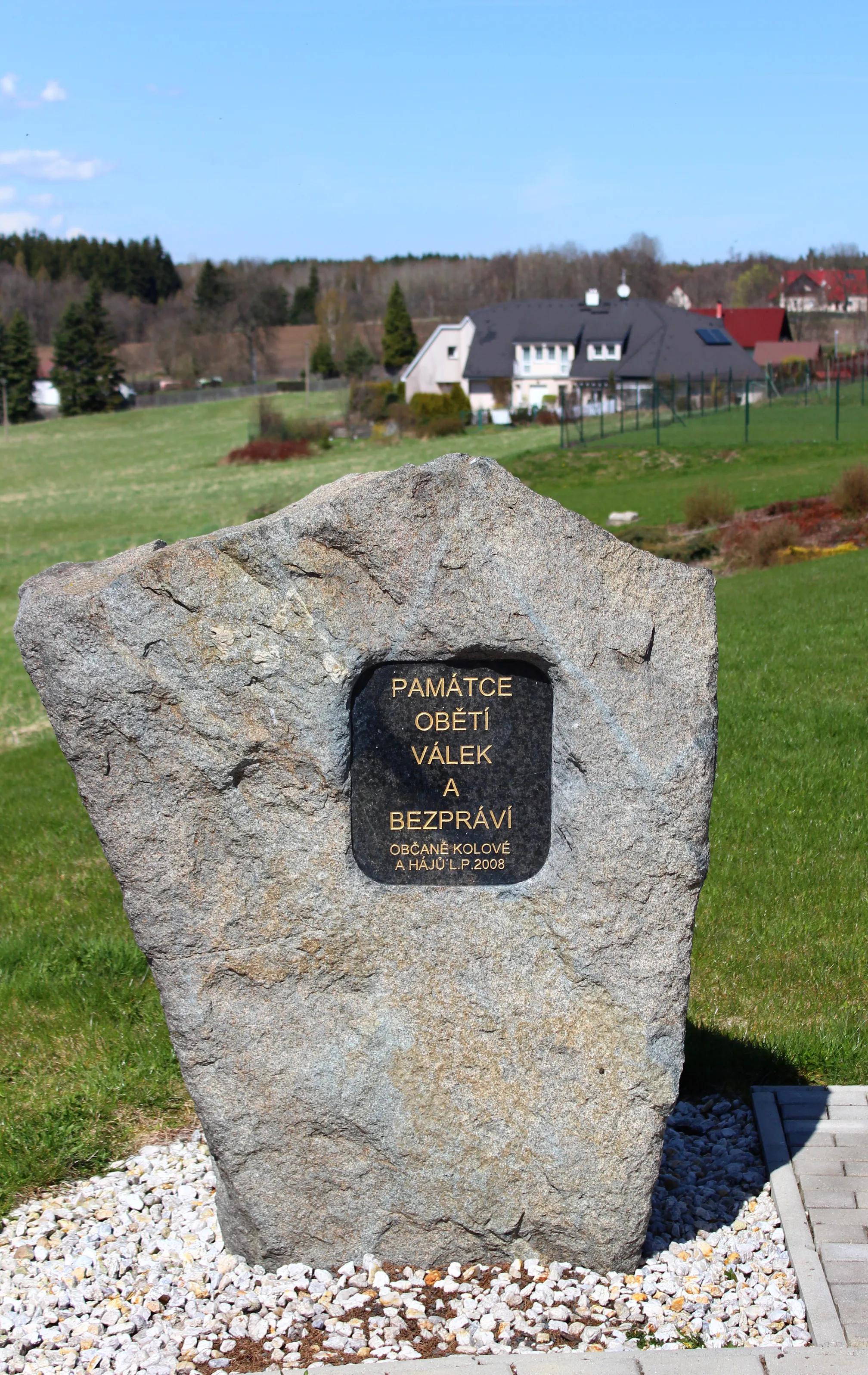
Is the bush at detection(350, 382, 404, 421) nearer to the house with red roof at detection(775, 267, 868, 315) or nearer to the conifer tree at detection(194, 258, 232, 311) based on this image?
the conifer tree at detection(194, 258, 232, 311)

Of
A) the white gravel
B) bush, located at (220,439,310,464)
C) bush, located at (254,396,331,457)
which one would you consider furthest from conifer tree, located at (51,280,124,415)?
the white gravel

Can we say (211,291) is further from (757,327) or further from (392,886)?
(392,886)

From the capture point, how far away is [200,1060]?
4035mm

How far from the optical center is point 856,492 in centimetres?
2200

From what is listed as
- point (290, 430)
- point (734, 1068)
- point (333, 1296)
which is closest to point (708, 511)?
point (734, 1068)

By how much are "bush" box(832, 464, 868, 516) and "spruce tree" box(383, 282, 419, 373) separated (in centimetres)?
7124

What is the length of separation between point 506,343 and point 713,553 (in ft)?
161

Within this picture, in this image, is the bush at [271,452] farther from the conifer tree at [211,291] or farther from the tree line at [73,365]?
the conifer tree at [211,291]

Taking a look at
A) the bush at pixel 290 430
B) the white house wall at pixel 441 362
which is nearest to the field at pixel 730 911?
the bush at pixel 290 430

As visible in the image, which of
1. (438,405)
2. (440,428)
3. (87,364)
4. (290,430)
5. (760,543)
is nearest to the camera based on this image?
(760,543)

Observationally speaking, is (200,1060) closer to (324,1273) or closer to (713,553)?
(324,1273)

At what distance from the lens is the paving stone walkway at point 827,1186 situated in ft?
12.6

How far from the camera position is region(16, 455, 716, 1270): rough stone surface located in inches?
146

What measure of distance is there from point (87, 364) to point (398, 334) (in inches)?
883
